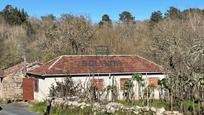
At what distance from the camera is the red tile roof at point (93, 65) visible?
37.4 m

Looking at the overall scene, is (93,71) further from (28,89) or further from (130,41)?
(130,41)

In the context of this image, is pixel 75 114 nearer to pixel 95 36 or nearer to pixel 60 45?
pixel 60 45

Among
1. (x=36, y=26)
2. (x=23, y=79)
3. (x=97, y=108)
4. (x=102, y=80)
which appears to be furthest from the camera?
(x=36, y=26)

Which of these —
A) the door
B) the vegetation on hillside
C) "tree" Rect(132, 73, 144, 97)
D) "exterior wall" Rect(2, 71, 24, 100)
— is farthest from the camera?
"exterior wall" Rect(2, 71, 24, 100)

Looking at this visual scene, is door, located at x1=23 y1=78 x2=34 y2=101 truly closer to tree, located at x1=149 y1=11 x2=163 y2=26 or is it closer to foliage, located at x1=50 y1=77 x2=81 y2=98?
foliage, located at x1=50 y1=77 x2=81 y2=98

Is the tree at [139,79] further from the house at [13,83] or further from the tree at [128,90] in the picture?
the house at [13,83]

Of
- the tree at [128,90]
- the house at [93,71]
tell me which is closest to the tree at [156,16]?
the house at [93,71]

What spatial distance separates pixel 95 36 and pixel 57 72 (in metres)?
32.7

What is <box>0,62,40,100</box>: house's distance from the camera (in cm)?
4209

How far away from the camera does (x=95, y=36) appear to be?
68.9m

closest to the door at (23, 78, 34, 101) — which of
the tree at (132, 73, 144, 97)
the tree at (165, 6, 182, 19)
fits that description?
the tree at (132, 73, 144, 97)

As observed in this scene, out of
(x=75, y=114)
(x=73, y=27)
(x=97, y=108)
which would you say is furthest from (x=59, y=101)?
(x=73, y=27)

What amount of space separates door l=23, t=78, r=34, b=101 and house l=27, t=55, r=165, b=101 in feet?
0.65

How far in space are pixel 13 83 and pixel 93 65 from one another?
352 inches
